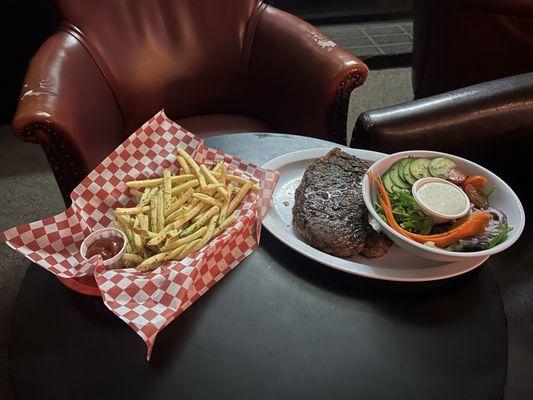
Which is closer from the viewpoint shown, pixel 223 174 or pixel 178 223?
pixel 178 223

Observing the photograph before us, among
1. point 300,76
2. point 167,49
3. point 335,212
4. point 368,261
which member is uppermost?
point 167,49

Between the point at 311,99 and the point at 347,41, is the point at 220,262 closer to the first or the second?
the point at 311,99

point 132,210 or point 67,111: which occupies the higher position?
point 67,111

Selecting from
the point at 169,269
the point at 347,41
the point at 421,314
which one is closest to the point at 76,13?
the point at 169,269

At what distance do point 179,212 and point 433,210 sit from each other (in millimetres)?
784

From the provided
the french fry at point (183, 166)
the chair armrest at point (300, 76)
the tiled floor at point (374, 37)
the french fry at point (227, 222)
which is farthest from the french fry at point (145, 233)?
the tiled floor at point (374, 37)

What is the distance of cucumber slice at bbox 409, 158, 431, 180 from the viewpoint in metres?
1.58

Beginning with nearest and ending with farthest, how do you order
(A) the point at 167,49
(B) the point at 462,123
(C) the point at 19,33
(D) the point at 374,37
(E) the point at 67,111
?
(E) the point at 67,111, (B) the point at 462,123, (A) the point at 167,49, (C) the point at 19,33, (D) the point at 374,37

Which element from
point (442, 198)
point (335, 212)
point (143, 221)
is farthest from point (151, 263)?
point (442, 198)

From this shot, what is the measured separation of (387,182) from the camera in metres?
1.60

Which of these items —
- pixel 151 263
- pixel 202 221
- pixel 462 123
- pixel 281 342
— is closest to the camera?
pixel 281 342

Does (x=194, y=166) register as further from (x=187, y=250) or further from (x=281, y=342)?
(x=281, y=342)

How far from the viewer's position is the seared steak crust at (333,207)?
1510 millimetres

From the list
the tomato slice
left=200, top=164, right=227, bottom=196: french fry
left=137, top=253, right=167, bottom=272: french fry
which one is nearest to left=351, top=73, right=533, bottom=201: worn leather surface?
the tomato slice
